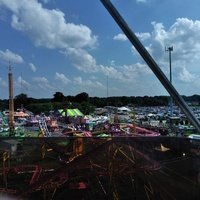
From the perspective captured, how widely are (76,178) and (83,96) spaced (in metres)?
118

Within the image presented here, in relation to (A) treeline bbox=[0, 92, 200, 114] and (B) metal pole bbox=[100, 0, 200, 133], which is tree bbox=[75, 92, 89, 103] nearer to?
(A) treeline bbox=[0, 92, 200, 114]

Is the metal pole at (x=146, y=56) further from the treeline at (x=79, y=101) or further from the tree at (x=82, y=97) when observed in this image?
the tree at (x=82, y=97)

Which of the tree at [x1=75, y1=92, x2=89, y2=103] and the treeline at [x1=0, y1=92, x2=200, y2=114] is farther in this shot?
the tree at [x1=75, y1=92, x2=89, y2=103]

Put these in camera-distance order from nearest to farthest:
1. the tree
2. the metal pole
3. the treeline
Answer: the metal pole
the treeline
the tree

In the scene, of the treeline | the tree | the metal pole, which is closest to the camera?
the metal pole

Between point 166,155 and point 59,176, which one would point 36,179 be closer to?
point 59,176

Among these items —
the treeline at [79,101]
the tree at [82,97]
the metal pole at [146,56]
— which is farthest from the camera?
the tree at [82,97]

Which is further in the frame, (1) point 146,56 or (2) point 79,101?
(2) point 79,101

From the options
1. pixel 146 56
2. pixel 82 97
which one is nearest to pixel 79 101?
pixel 82 97

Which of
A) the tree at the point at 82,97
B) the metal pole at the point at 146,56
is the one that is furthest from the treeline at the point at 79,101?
the metal pole at the point at 146,56

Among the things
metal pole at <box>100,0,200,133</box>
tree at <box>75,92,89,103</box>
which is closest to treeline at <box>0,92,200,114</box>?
tree at <box>75,92,89,103</box>

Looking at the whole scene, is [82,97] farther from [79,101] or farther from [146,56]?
[146,56]

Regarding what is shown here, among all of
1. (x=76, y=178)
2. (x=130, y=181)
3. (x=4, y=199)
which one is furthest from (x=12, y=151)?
(x=130, y=181)

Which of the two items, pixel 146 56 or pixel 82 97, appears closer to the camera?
pixel 146 56
